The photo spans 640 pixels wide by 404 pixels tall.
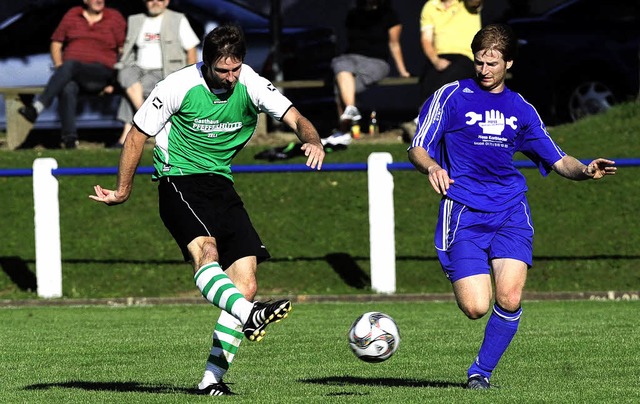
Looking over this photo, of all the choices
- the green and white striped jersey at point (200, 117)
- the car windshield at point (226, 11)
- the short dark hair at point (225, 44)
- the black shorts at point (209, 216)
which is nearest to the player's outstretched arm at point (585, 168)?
the green and white striped jersey at point (200, 117)

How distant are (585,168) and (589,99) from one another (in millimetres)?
11651

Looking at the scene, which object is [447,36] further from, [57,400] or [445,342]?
[57,400]

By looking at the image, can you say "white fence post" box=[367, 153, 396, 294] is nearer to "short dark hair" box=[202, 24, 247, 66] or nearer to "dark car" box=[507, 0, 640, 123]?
"dark car" box=[507, 0, 640, 123]

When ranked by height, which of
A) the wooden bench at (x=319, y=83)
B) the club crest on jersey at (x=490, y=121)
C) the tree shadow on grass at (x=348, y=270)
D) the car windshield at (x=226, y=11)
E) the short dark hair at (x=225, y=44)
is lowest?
the tree shadow on grass at (x=348, y=270)

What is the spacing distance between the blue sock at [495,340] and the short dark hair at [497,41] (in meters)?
1.44

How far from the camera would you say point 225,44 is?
8016 millimetres

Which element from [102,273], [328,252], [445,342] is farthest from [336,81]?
[445,342]

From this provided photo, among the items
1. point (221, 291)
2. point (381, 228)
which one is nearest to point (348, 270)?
point (381, 228)

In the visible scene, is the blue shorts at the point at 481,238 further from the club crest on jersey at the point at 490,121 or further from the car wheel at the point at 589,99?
the car wheel at the point at 589,99

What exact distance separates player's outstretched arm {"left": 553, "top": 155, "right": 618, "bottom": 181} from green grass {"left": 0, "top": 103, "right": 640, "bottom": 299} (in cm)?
642

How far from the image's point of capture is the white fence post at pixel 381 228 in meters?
14.8

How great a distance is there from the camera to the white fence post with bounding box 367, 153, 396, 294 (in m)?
14.8

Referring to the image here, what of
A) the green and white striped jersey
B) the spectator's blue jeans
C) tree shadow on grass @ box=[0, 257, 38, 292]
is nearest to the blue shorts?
the green and white striped jersey

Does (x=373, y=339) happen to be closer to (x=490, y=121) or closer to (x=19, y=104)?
(x=490, y=121)
